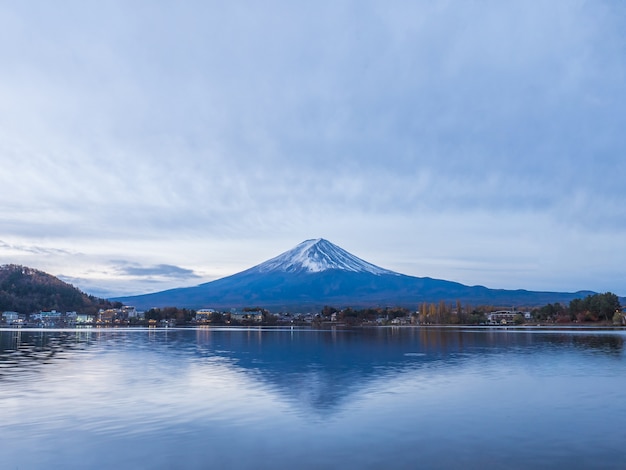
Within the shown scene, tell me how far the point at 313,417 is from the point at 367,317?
13084cm

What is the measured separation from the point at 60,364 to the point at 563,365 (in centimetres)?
2442

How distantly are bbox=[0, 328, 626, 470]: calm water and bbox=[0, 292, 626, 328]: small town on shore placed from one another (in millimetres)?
92191

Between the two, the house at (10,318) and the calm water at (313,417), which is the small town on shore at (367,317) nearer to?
the house at (10,318)

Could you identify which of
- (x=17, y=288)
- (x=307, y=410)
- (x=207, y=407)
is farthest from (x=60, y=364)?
(x=17, y=288)

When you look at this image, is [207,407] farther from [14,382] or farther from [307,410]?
[14,382]

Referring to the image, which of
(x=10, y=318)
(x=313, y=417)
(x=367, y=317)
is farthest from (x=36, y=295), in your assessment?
(x=313, y=417)

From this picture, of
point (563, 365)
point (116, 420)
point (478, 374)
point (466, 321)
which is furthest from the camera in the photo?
point (466, 321)

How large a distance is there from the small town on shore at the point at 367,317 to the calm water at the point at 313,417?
92.2 meters

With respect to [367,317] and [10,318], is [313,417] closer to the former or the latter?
[367,317]

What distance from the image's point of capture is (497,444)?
10969 millimetres

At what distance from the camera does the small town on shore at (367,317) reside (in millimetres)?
A: 108125

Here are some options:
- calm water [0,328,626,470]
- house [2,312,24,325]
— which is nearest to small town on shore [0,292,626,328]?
house [2,312,24,325]

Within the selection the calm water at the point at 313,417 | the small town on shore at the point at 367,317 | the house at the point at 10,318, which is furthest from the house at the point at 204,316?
the calm water at the point at 313,417

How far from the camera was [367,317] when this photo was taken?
468 ft
